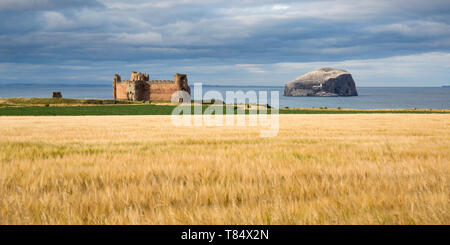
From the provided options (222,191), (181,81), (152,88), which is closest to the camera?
(222,191)

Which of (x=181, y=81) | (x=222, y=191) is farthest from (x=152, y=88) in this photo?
(x=222, y=191)

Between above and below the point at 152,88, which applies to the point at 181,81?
above

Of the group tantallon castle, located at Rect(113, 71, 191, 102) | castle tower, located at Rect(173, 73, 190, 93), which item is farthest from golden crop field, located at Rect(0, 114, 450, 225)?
tantallon castle, located at Rect(113, 71, 191, 102)

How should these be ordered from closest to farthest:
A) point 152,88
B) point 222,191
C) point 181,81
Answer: point 222,191 → point 181,81 → point 152,88

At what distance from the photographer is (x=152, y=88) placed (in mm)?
130750

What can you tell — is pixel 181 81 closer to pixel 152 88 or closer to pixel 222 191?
pixel 152 88

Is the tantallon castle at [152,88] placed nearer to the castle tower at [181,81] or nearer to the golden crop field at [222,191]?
the castle tower at [181,81]

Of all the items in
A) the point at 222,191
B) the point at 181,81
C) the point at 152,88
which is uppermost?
the point at 181,81

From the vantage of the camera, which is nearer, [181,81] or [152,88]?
[181,81]

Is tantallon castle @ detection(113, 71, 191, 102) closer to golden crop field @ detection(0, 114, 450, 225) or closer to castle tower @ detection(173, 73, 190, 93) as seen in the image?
castle tower @ detection(173, 73, 190, 93)

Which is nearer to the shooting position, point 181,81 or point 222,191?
point 222,191
